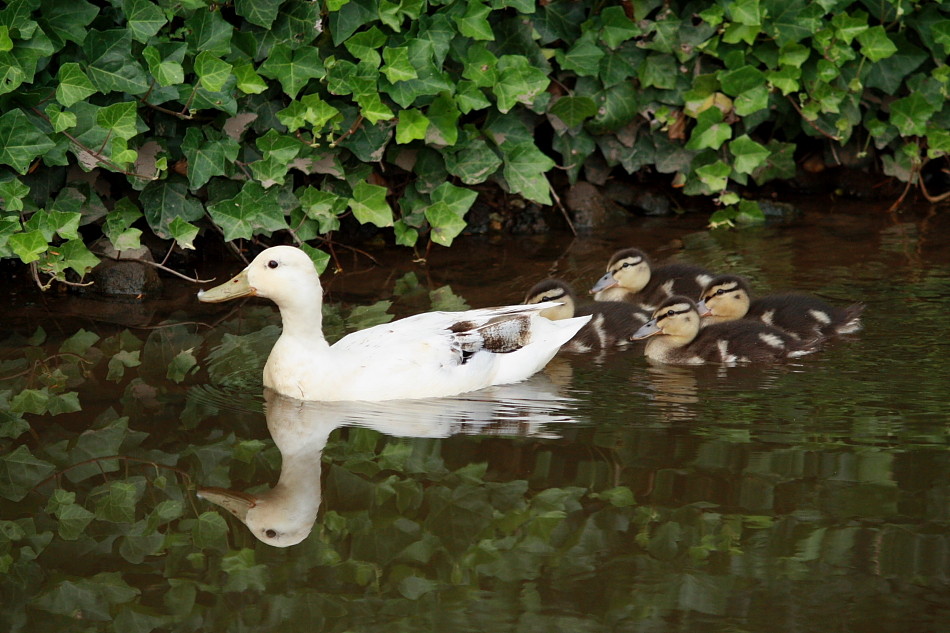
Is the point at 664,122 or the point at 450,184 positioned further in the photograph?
the point at 664,122

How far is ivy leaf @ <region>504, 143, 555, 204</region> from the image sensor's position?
7.65 meters

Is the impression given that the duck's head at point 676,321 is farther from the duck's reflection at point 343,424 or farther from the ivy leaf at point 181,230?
the ivy leaf at point 181,230

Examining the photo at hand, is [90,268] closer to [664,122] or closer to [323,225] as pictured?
[323,225]

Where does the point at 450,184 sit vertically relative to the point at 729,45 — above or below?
below

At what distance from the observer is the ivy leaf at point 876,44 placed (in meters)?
8.08

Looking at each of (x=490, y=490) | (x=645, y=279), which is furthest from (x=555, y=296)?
(x=490, y=490)

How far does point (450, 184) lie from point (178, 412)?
9.08 ft

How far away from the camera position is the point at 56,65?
258 inches

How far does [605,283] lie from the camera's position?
23.0 feet

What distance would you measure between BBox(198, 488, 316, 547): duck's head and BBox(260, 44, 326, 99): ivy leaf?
303 cm

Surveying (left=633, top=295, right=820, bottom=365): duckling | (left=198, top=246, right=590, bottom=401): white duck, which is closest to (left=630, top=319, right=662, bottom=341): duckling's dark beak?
(left=633, top=295, right=820, bottom=365): duckling

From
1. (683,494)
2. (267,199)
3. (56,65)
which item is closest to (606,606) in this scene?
(683,494)

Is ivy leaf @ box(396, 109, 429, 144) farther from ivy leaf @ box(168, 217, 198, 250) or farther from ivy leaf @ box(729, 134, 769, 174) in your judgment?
ivy leaf @ box(729, 134, 769, 174)

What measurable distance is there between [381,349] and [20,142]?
232cm
